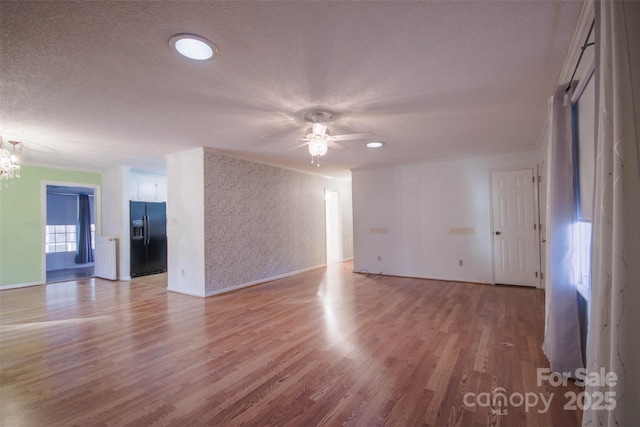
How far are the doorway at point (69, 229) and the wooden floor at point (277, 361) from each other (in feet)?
15.7

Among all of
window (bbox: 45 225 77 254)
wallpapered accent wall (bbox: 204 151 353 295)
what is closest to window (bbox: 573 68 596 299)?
wallpapered accent wall (bbox: 204 151 353 295)

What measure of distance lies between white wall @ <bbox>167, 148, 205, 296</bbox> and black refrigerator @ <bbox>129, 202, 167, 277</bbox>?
6.26 feet

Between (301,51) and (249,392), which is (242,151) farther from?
(249,392)

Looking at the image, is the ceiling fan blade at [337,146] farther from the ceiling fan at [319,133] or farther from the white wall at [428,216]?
the white wall at [428,216]

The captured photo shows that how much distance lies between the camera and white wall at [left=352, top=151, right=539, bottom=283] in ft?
16.5

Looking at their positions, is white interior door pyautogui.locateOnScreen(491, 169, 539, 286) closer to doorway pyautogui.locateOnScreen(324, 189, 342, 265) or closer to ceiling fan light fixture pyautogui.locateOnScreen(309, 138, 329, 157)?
ceiling fan light fixture pyautogui.locateOnScreen(309, 138, 329, 157)

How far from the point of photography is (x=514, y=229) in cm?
477

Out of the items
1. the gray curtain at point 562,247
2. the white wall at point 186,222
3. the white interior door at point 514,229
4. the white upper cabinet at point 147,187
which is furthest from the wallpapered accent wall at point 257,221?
the gray curtain at point 562,247

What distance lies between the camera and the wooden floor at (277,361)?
69.1 inches

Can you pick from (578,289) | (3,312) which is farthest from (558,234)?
(3,312)

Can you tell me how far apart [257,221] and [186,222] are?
1.20 meters

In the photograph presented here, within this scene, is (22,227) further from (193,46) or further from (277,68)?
(277,68)

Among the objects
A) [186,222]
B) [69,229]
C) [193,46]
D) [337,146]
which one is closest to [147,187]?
[186,222]

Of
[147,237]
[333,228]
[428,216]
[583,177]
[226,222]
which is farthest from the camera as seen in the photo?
[333,228]
